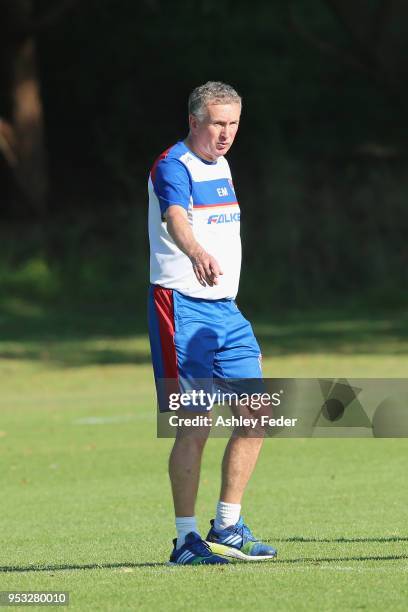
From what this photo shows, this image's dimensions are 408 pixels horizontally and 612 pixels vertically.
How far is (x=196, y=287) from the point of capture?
7289 millimetres

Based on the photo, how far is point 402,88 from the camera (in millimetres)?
37531

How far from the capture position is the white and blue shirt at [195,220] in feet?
23.5

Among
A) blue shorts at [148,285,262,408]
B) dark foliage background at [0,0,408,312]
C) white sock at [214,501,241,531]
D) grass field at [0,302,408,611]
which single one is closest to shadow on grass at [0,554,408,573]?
grass field at [0,302,408,611]

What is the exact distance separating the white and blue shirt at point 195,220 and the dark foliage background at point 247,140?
94.5ft

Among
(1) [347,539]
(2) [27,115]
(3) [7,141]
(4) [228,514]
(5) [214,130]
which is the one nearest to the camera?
(5) [214,130]

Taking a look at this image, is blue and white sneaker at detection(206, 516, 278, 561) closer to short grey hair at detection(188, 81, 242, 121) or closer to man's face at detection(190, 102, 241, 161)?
man's face at detection(190, 102, 241, 161)

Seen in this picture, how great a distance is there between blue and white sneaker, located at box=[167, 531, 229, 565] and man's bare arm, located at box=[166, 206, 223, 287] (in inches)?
49.4

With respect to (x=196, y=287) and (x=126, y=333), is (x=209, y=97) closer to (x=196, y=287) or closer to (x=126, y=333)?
(x=196, y=287)

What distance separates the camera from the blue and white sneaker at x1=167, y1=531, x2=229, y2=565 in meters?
7.14

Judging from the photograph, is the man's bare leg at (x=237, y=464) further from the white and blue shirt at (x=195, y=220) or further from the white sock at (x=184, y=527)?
the white and blue shirt at (x=195, y=220)

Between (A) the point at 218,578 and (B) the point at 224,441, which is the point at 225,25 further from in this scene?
(A) the point at 218,578

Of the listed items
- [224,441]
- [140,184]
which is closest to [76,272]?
[140,184]

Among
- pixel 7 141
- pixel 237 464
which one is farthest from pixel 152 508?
pixel 7 141

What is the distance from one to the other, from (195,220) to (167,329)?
553mm
